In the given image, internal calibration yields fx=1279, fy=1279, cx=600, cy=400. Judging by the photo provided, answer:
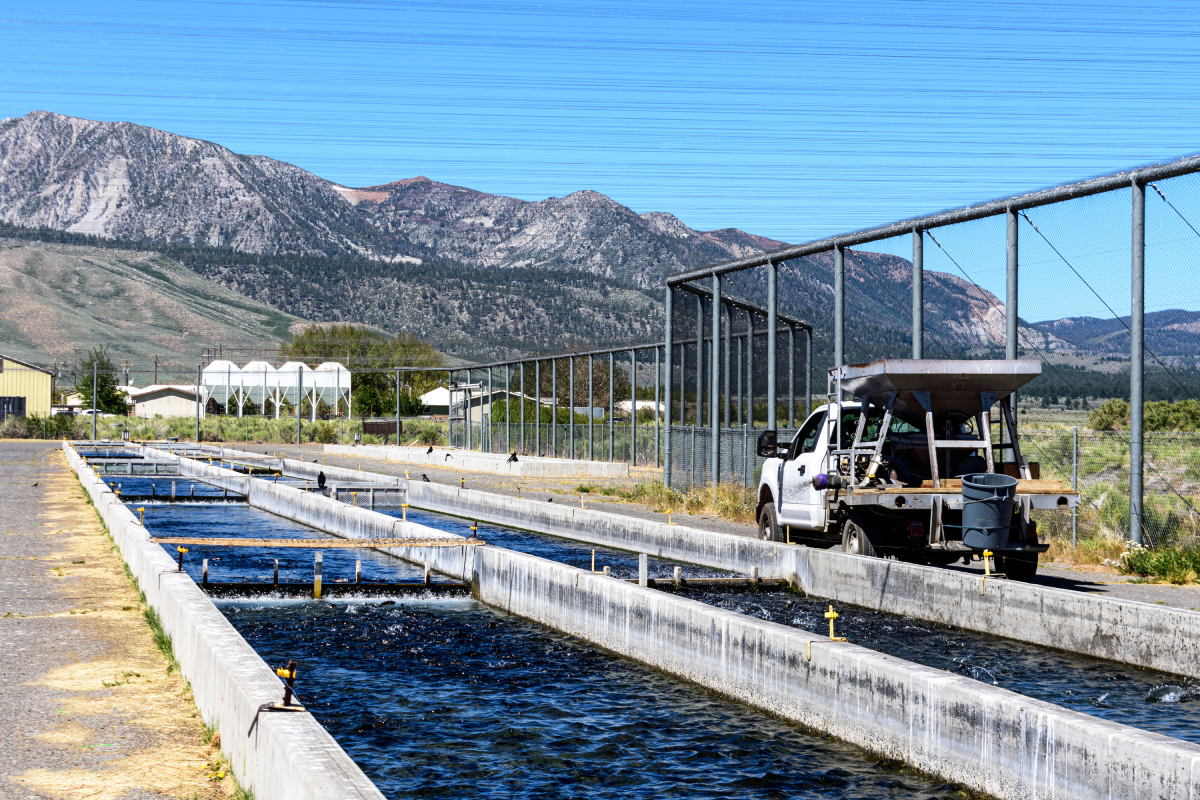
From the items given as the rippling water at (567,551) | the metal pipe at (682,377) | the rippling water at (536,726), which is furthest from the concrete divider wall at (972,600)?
the metal pipe at (682,377)

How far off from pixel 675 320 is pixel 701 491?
6.73 m

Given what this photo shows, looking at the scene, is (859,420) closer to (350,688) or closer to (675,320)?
(350,688)

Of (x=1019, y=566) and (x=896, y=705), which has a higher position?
(x=1019, y=566)

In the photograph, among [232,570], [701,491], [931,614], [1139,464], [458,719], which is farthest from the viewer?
[701,491]

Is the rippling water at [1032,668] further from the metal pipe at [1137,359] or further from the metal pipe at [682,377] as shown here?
the metal pipe at [682,377]

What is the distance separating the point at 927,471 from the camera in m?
16.4

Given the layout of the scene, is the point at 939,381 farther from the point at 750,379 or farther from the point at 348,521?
the point at 750,379

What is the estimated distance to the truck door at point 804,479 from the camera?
17.7m

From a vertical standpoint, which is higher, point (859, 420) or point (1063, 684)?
point (859, 420)

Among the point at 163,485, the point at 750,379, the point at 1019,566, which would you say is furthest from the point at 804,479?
the point at 163,485

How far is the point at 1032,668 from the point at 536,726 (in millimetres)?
5059

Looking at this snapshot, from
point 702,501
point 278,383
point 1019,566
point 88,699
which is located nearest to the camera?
point 88,699

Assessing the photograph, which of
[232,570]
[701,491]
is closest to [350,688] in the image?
[232,570]

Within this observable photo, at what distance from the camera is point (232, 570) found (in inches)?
811
